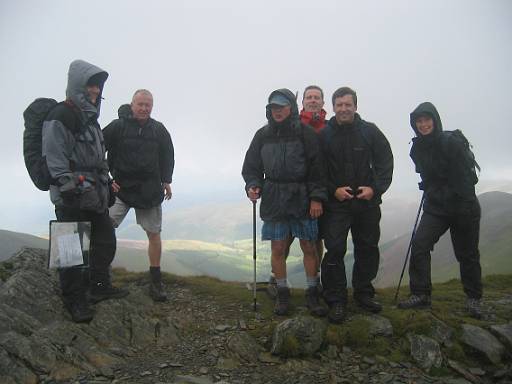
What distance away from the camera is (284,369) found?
6918 millimetres

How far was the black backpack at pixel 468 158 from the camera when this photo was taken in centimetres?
849

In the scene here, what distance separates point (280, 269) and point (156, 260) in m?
3.38

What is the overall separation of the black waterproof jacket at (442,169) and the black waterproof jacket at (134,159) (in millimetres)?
6644

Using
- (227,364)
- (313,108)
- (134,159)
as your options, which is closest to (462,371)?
(227,364)

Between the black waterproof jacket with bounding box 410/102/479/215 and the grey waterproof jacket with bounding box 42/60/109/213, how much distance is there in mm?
7478

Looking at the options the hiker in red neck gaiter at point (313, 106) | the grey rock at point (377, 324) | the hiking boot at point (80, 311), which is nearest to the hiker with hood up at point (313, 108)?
the hiker in red neck gaiter at point (313, 106)

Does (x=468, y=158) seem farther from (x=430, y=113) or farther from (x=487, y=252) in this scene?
(x=487, y=252)

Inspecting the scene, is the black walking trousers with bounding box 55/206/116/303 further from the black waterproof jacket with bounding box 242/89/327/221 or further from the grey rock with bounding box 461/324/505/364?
the grey rock with bounding box 461/324/505/364

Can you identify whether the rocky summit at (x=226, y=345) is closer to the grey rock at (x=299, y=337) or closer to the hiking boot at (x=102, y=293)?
the grey rock at (x=299, y=337)

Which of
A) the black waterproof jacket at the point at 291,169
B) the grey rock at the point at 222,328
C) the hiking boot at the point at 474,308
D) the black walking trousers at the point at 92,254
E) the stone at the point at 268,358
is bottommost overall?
the stone at the point at 268,358

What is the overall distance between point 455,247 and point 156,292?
791 centimetres

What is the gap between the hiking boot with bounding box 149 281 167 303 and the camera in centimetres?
962

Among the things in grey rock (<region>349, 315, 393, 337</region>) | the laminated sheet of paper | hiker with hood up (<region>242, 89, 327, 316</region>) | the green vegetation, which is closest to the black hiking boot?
the green vegetation

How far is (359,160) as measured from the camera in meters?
8.28
